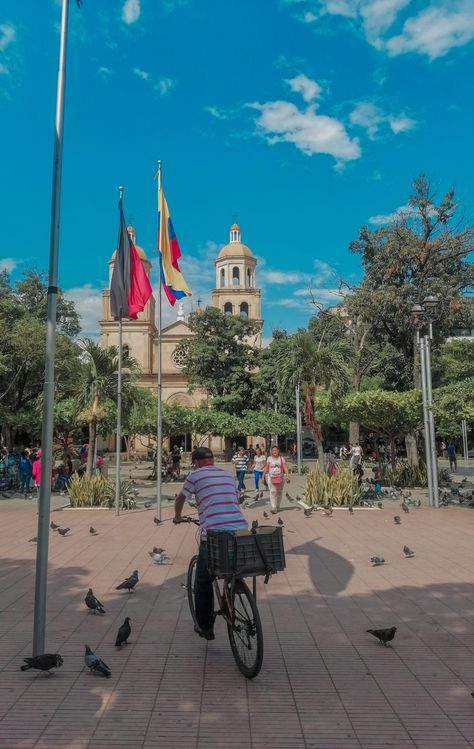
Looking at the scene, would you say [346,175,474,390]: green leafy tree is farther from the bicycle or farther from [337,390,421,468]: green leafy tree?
the bicycle

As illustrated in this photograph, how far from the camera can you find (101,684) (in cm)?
422

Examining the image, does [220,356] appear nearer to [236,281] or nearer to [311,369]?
[236,281]

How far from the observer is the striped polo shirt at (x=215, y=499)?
4.69 metres

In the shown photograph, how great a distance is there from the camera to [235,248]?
53.1 metres

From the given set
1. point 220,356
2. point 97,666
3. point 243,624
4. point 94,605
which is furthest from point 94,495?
point 220,356

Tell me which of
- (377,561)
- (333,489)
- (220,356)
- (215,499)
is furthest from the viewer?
(220,356)

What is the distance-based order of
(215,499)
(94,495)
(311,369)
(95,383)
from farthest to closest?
(311,369)
(95,383)
(94,495)
(215,499)

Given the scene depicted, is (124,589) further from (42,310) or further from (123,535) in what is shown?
(42,310)

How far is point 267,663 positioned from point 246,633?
1.66ft

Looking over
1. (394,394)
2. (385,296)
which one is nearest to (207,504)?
(394,394)

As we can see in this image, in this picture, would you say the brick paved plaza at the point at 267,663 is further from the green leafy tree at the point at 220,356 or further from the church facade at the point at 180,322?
the church facade at the point at 180,322

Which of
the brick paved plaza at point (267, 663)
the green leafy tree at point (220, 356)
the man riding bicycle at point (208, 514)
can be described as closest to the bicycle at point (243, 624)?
the brick paved plaza at point (267, 663)

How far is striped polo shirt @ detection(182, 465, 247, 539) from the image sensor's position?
→ 4691 millimetres

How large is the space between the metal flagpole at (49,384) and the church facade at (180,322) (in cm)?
4467
